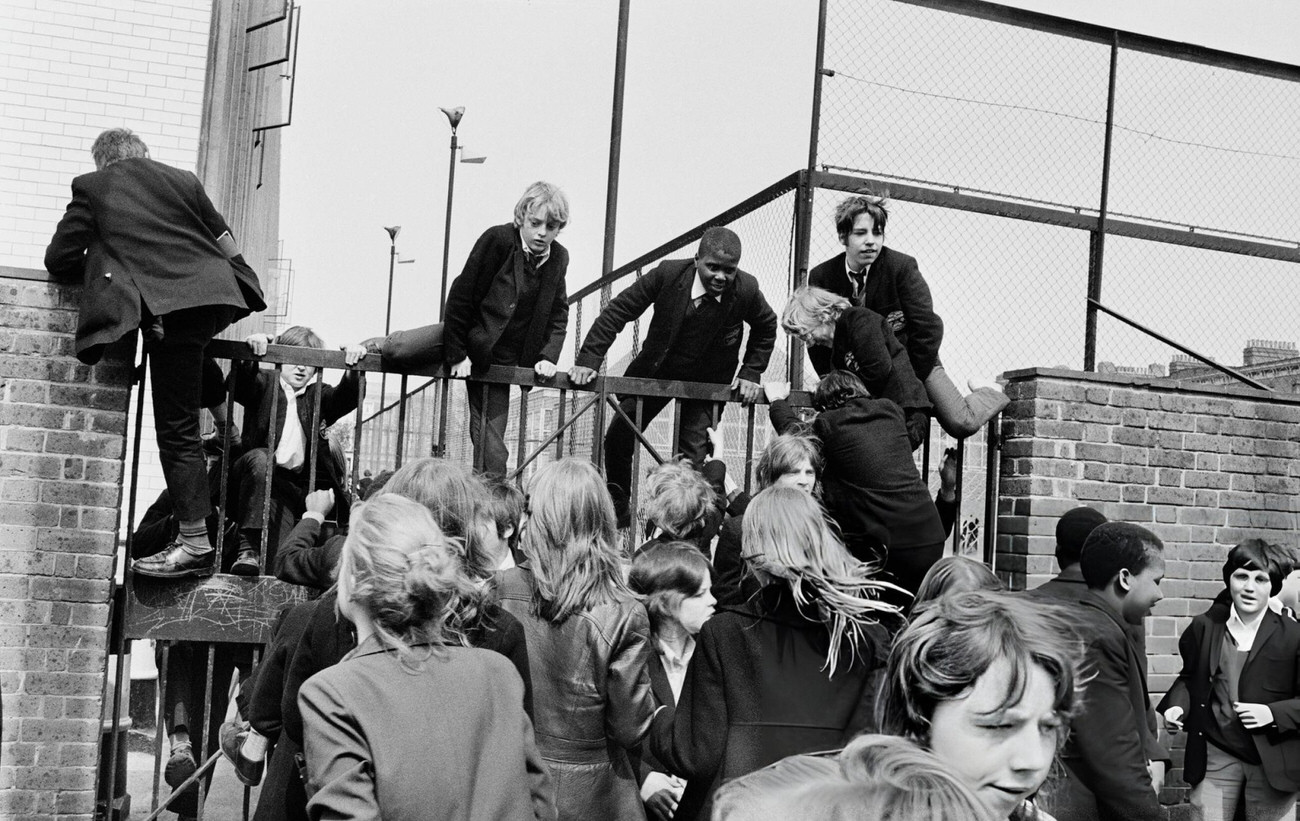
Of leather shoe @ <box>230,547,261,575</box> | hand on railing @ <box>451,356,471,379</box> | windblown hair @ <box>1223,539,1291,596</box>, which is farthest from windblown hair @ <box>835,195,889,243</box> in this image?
leather shoe @ <box>230,547,261,575</box>

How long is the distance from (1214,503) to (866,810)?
20.2 ft

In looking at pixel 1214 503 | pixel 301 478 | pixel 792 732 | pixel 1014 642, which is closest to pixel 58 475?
pixel 301 478

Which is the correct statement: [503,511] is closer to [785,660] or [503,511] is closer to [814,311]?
[785,660]

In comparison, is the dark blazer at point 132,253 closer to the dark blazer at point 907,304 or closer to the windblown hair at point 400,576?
the windblown hair at point 400,576

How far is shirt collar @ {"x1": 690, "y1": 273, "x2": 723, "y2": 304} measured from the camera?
5.99m

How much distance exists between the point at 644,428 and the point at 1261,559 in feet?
9.64

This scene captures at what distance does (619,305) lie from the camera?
6.03 metres

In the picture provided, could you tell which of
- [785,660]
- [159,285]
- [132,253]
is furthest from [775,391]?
[132,253]

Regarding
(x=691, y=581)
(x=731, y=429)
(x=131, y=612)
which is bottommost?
(x=131, y=612)

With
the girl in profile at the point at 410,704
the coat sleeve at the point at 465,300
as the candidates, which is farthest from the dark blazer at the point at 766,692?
the coat sleeve at the point at 465,300

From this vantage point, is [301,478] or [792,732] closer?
[792,732]

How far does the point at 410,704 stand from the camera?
249 centimetres

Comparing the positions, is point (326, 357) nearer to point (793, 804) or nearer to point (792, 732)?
point (792, 732)

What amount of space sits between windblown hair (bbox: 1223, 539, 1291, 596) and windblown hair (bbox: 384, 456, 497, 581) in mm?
3818
